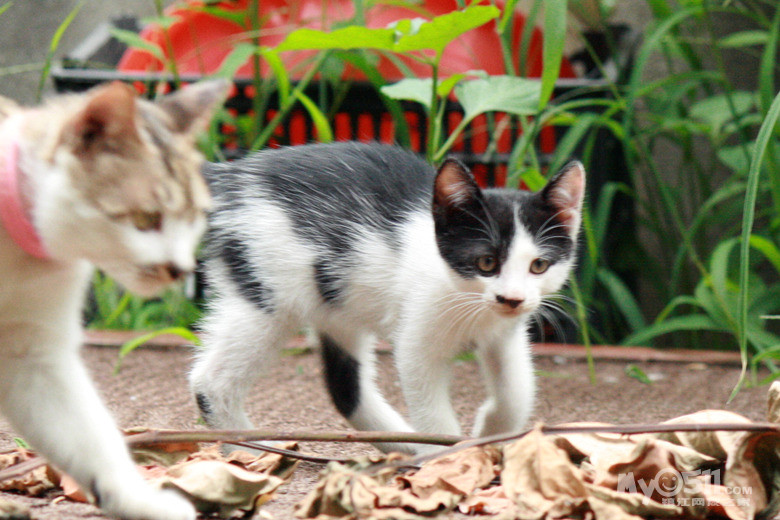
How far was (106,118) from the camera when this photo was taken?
0.81m

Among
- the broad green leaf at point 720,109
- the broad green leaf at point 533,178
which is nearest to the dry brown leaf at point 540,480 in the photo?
the broad green leaf at point 533,178

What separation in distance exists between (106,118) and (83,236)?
119mm

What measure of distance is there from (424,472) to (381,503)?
123mm

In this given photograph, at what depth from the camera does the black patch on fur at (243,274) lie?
145 centimetres

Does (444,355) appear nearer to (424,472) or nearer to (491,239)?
(491,239)

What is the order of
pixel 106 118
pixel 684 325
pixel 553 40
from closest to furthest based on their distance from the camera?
pixel 106 118 → pixel 553 40 → pixel 684 325

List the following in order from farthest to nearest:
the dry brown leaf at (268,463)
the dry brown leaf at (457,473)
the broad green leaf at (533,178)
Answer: the broad green leaf at (533,178) < the dry brown leaf at (268,463) < the dry brown leaf at (457,473)

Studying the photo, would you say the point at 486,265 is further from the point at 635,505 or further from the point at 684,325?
the point at 684,325

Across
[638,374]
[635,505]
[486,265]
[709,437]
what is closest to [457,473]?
[635,505]

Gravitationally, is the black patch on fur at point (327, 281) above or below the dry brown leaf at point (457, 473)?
above

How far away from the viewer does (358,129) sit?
7.82 ft

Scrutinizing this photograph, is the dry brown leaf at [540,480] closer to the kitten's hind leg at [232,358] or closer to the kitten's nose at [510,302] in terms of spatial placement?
the kitten's nose at [510,302]

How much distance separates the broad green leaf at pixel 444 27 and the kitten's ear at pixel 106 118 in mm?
719

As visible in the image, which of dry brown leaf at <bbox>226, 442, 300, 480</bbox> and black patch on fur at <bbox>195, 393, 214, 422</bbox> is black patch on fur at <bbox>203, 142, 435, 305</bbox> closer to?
black patch on fur at <bbox>195, 393, 214, 422</bbox>
